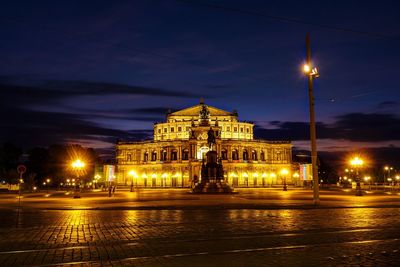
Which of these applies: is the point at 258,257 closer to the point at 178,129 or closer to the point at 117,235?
the point at 117,235

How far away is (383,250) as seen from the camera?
9.49m

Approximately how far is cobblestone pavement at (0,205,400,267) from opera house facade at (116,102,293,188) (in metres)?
98.4

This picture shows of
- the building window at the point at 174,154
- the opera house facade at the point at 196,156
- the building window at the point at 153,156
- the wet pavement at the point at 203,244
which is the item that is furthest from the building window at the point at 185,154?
the wet pavement at the point at 203,244

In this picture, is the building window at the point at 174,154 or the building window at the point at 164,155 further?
the building window at the point at 164,155

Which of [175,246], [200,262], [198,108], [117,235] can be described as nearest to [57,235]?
[117,235]

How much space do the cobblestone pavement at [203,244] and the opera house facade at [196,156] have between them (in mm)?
98418

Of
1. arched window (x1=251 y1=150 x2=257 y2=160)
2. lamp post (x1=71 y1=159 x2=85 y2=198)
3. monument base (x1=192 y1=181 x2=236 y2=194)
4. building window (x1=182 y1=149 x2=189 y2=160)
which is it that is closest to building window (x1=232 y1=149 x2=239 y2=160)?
arched window (x1=251 y1=150 x2=257 y2=160)

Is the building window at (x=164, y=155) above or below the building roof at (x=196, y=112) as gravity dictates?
below

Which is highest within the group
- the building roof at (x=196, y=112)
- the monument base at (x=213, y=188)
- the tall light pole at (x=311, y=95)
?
the building roof at (x=196, y=112)

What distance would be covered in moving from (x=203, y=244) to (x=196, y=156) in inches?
4230

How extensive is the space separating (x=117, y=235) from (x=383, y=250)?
24.4 ft

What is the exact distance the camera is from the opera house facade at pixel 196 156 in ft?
391

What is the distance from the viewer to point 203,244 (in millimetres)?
10758

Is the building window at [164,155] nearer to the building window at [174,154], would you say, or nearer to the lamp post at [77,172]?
the building window at [174,154]
